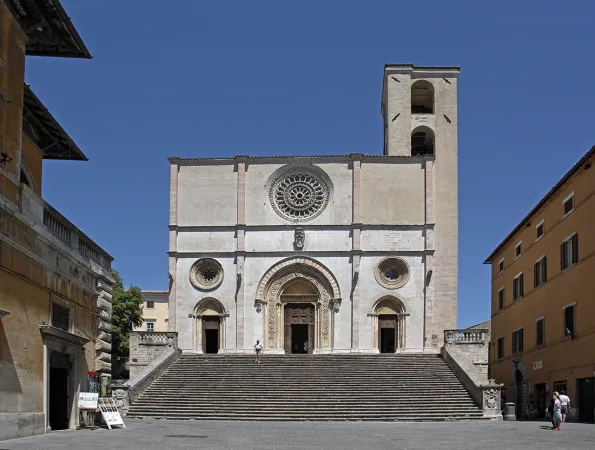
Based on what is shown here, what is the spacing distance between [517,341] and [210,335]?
15.7 metres

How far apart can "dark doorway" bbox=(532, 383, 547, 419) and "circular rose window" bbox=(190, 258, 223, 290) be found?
16.7m

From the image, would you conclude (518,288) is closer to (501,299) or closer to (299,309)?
(501,299)

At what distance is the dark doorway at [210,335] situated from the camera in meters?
44.1

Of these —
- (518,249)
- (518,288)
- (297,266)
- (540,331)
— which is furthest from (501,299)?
(297,266)

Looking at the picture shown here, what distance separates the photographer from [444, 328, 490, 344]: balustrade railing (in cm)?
3950

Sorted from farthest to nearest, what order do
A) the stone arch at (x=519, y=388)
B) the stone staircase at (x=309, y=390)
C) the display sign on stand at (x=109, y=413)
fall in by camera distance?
the stone arch at (x=519, y=388), the stone staircase at (x=309, y=390), the display sign on stand at (x=109, y=413)

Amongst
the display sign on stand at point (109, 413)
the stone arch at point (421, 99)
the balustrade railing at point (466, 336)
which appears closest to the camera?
the display sign on stand at point (109, 413)

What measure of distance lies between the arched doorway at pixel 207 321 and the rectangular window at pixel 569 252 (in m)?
18.2

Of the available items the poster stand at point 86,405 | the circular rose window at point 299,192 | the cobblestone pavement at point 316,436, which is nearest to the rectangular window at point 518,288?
the circular rose window at point 299,192

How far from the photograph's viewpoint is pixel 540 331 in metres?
36.0

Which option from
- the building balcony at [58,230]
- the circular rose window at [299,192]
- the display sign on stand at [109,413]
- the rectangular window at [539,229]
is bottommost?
the display sign on stand at [109,413]

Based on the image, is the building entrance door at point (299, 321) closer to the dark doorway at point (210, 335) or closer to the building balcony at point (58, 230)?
the dark doorway at point (210, 335)

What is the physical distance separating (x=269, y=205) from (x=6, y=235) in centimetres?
2890

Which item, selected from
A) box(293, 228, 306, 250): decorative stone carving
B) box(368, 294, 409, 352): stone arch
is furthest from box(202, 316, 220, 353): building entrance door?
box(368, 294, 409, 352): stone arch
